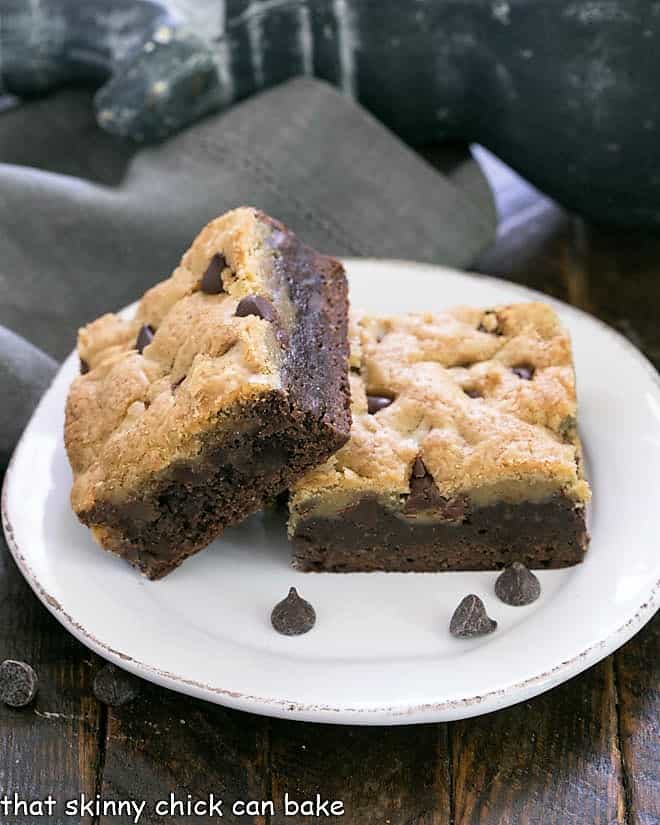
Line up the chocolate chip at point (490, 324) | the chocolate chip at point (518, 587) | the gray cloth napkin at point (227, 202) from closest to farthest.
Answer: the chocolate chip at point (518, 587), the chocolate chip at point (490, 324), the gray cloth napkin at point (227, 202)

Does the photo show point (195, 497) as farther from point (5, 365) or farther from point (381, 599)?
point (5, 365)

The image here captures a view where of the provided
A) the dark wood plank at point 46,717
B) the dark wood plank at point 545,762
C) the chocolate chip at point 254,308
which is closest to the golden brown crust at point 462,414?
the chocolate chip at point 254,308

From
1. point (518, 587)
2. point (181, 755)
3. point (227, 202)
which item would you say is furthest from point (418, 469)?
point (227, 202)

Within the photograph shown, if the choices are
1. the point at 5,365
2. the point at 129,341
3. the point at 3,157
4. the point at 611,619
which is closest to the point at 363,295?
the point at 129,341

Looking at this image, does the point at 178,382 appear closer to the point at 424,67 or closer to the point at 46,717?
the point at 46,717

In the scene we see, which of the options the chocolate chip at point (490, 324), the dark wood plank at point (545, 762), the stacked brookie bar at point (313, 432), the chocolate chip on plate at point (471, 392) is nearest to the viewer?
the dark wood plank at point (545, 762)

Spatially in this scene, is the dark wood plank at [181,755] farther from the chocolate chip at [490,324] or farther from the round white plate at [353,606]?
the chocolate chip at [490,324]
